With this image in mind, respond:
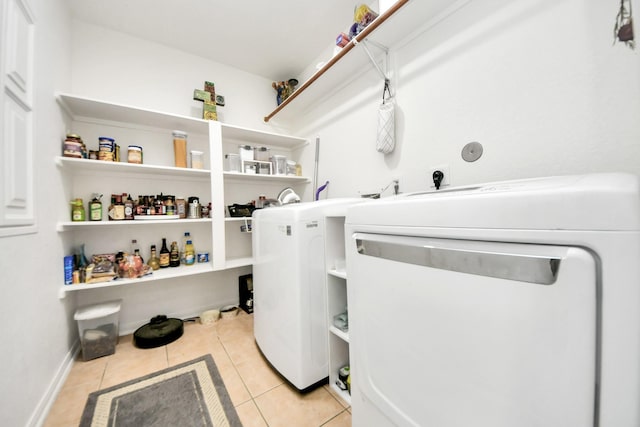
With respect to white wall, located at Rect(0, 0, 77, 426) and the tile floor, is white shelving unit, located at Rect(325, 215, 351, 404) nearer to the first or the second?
the tile floor

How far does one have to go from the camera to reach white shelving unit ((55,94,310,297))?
5.13 feet

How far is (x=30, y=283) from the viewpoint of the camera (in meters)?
1.02

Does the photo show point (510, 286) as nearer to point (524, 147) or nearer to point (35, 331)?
point (524, 147)

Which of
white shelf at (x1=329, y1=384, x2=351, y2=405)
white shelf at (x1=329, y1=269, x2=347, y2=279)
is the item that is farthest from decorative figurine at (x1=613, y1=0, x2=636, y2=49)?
white shelf at (x1=329, y1=384, x2=351, y2=405)

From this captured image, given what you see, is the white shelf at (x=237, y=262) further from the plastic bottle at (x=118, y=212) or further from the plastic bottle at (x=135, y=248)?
the plastic bottle at (x=118, y=212)

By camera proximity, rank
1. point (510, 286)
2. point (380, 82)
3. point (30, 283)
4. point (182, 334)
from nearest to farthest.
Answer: point (510, 286)
point (30, 283)
point (380, 82)
point (182, 334)

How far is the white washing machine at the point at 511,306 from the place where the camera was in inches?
12.7

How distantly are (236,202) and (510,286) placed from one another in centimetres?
222

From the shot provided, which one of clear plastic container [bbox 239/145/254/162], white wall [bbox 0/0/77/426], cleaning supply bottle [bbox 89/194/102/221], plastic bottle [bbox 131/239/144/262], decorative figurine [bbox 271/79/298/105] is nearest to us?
white wall [bbox 0/0/77/426]

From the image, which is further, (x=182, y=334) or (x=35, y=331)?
(x=182, y=334)

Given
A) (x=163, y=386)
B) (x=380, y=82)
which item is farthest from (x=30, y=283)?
(x=380, y=82)

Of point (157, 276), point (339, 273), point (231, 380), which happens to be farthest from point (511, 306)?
point (157, 276)

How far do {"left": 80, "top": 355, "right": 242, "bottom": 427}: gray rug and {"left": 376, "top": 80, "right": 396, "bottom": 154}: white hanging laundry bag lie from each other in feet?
5.25

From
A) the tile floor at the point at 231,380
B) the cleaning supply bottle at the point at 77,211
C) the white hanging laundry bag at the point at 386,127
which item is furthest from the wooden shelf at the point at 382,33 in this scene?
the tile floor at the point at 231,380
